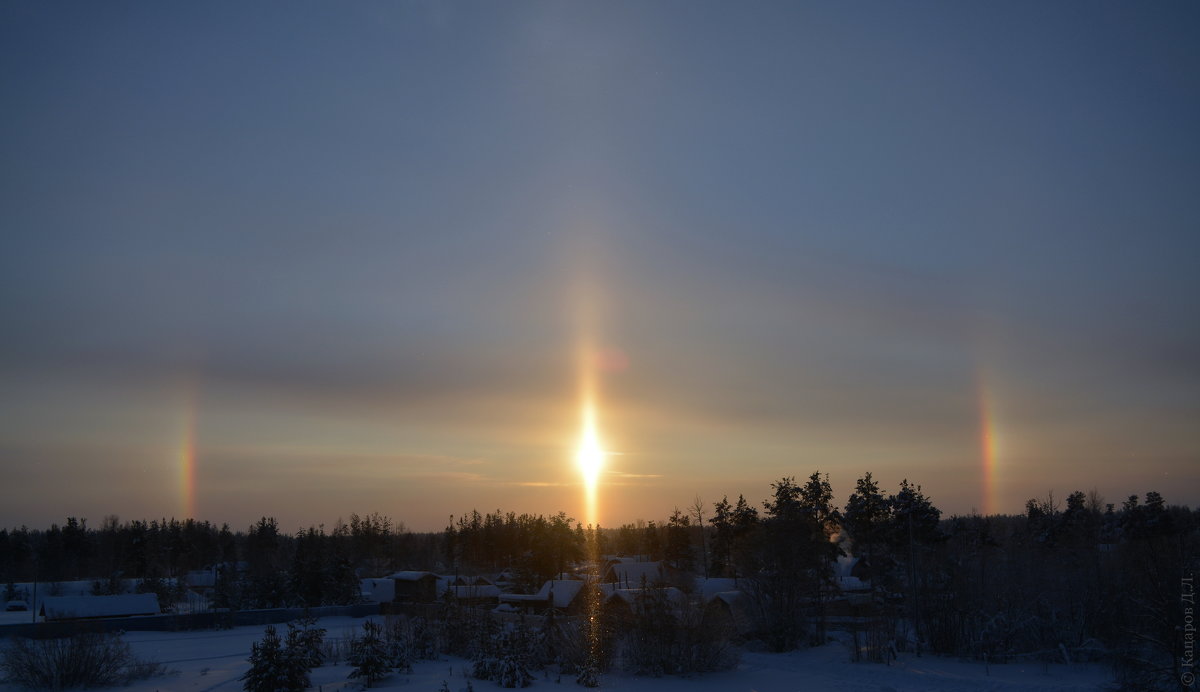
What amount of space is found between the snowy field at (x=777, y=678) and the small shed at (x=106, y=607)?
1865 cm

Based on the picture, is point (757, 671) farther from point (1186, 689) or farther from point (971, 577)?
point (1186, 689)

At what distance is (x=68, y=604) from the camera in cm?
5319

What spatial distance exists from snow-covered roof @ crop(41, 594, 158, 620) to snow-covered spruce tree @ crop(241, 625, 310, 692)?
3315 centimetres

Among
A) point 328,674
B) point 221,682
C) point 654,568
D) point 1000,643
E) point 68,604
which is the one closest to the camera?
point 221,682

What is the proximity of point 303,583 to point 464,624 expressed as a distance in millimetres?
36765

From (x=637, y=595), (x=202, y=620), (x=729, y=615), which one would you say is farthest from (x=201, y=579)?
(x=729, y=615)

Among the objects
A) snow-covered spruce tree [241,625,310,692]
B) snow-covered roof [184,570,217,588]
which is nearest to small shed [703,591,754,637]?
snow-covered spruce tree [241,625,310,692]

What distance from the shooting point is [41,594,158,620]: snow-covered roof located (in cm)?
5148

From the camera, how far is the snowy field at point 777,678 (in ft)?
89.1

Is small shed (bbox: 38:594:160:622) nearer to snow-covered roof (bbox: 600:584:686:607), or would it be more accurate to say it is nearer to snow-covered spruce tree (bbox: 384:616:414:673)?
snow-covered spruce tree (bbox: 384:616:414:673)

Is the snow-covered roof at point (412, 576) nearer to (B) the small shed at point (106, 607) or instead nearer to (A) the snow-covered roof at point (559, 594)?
(A) the snow-covered roof at point (559, 594)

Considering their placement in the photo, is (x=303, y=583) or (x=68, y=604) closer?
(x=68, y=604)

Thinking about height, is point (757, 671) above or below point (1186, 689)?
below

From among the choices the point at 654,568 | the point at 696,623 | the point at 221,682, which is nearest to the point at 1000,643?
the point at 696,623
